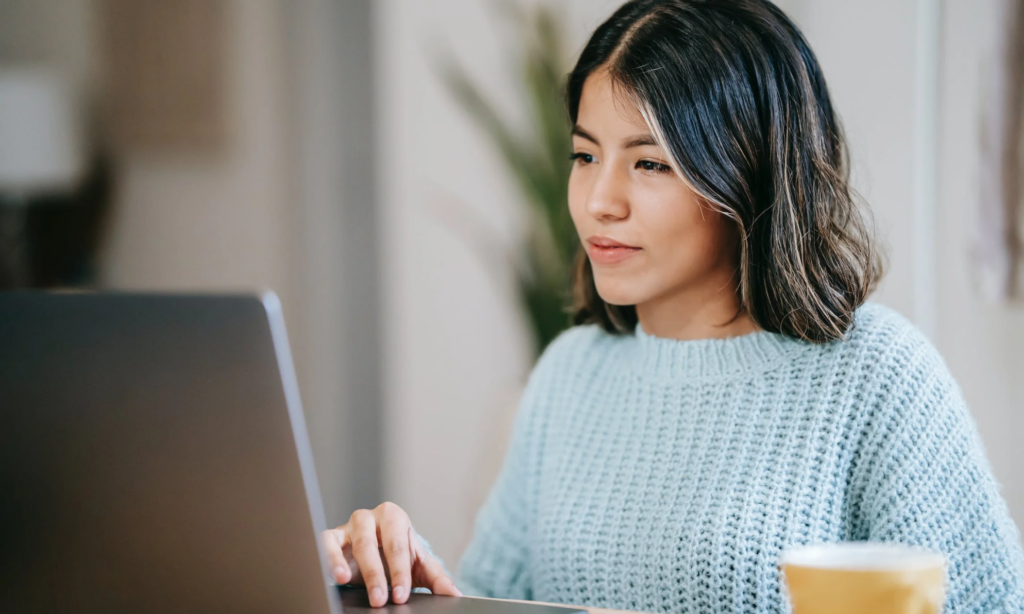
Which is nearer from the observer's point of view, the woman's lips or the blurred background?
the woman's lips

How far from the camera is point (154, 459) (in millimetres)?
608

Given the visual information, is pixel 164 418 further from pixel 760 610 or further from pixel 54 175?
pixel 54 175

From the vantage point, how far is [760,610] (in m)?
0.98

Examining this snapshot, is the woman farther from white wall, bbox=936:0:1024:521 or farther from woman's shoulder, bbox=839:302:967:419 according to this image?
white wall, bbox=936:0:1024:521

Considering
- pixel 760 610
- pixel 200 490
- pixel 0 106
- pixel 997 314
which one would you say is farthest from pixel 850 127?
pixel 0 106

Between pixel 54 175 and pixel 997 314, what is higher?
pixel 54 175

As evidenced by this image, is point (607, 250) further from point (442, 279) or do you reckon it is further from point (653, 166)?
point (442, 279)

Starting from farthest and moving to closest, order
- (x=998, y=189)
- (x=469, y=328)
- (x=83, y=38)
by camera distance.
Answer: (x=469, y=328) < (x=83, y=38) < (x=998, y=189)

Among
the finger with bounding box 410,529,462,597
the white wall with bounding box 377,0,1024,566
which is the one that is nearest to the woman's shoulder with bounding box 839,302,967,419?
the finger with bounding box 410,529,462,597

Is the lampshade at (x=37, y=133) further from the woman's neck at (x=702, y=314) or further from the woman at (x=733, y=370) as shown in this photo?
the woman's neck at (x=702, y=314)

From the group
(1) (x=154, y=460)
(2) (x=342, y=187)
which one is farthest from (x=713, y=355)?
(2) (x=342, y=187)

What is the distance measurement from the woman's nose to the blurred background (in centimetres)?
89

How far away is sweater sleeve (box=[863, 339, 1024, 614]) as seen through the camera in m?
0.92

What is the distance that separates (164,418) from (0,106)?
196cm
